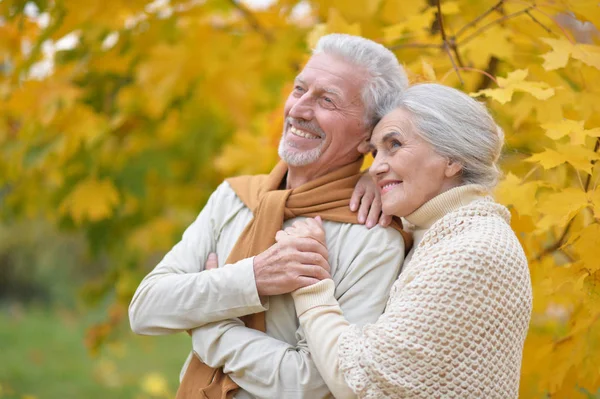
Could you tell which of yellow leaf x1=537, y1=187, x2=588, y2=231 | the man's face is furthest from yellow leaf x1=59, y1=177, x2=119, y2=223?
yellow leaf x1=537, y1=187, x2=588, y2=231

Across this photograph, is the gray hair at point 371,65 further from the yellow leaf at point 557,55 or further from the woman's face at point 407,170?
A: the yellow leaf at point 557,55

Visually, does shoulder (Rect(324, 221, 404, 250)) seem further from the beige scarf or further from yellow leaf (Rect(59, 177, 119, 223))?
yellow leaf (Rect(59, 177, 119, 223))

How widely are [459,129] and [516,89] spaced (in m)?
0.35

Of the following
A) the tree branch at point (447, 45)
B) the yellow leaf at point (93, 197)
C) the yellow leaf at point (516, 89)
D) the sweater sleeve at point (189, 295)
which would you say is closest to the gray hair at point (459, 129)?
the yellow leaf at point (516, 89)

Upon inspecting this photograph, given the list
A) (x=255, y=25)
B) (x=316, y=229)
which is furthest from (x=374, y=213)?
(x=255, y=25)

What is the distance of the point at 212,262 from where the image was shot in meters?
2.28

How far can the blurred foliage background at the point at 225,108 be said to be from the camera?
93.0 inches

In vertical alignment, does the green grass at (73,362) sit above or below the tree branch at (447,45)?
below

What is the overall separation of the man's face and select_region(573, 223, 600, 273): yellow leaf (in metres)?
0.71

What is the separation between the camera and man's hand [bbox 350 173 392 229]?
2145mm

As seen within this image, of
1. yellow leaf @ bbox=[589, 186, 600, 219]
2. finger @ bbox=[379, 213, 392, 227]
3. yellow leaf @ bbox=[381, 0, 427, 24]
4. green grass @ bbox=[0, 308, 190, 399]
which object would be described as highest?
yellow leaf @ bbox=[381, 0, 427, 24]

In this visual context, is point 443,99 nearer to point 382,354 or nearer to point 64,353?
point 382,354

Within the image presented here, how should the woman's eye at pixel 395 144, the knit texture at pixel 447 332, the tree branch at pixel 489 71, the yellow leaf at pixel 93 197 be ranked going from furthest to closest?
the yellow leaf at pixel 93 197 → the tree branch at pixel 489 71 → the woman's eye at pixel 395 144 → the knit texture at pixel 447 332

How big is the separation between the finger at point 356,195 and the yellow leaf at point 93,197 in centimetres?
166
